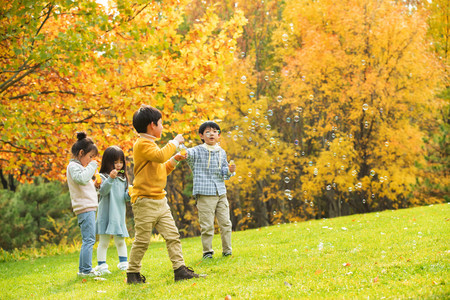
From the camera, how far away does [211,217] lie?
250 inches

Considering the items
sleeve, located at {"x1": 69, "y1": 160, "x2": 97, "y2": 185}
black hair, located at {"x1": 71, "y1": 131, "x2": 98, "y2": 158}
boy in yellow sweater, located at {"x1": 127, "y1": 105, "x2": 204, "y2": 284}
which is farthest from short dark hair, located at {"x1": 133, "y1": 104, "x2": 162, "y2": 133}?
black hair, located at {"x1": 71, "y1": 131, "x2": 98, "y2": 158}

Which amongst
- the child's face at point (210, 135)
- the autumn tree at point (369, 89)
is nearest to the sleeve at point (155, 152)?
the child's face at point (210, 135)

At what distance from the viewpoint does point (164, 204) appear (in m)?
5.19

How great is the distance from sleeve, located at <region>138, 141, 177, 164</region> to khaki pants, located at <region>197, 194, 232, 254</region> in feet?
5.43

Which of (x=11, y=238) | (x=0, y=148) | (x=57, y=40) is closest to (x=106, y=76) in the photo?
(x=57, y=40)

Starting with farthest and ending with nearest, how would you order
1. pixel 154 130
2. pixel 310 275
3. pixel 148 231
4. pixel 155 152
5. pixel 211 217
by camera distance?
pixel 211 217, pixel 154 130, pixel 148 231, pixel 155 152, pixel 310 275

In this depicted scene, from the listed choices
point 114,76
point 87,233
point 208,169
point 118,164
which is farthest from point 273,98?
point 87,233

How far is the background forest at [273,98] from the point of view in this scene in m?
9.39

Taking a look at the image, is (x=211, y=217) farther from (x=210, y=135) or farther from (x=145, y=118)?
(x=145, y=118)

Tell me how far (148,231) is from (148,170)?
0.69m

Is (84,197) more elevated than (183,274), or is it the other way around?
(84,197)

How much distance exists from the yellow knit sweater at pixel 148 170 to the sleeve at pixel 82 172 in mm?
1042

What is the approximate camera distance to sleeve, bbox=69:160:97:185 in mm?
5859

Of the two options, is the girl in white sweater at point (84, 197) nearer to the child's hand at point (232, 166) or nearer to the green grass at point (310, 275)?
the green grass at point (310, 275)
